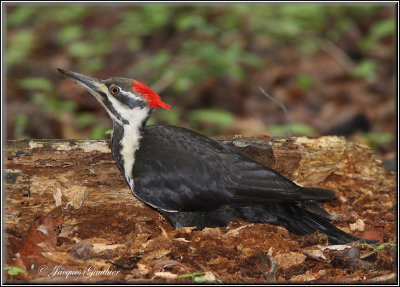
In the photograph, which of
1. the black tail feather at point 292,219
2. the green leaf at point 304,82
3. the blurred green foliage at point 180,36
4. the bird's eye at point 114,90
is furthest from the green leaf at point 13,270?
the green leaf at point 304,82

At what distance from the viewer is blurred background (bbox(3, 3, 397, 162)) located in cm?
841

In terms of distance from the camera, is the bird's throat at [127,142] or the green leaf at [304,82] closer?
the bird's throat at [127,142]

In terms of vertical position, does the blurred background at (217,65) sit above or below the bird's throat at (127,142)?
below

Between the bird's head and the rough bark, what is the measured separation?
0.40m

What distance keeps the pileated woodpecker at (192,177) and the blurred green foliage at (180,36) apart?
4936mm

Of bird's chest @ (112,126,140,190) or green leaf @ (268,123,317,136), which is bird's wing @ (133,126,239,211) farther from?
green leaf @ (268,123,317,136)

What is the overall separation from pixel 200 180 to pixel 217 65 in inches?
226

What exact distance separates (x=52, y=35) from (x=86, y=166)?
797 centimetres

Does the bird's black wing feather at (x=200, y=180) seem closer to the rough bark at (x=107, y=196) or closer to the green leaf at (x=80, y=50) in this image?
the rough bark at (x=107, y=196)

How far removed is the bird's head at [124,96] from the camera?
3.93m

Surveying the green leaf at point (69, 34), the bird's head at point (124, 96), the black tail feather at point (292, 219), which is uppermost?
the bird's head at point (124, 96)

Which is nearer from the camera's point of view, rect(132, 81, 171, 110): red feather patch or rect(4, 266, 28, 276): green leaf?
rect(4, 266, 28, 276): green leaf

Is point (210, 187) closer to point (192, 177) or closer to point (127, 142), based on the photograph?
point (192, 177)

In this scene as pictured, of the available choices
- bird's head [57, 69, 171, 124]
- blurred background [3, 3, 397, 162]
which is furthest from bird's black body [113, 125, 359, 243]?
blurred background [3, 3, 397, 162]
